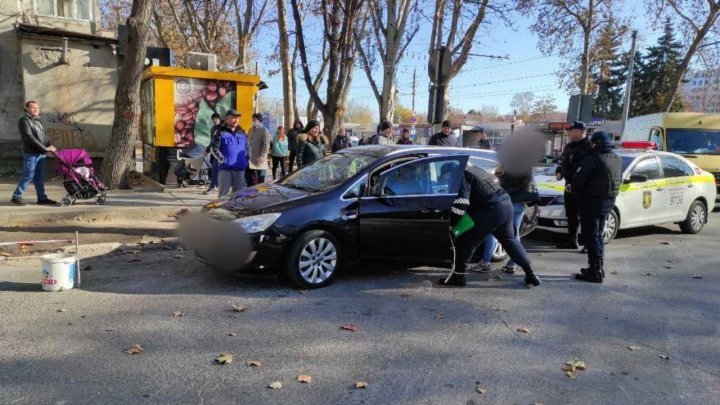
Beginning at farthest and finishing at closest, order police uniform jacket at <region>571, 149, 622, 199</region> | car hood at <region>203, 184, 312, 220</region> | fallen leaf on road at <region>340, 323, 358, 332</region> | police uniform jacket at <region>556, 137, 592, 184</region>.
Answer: police uniform jacket at <region>556, 137, 592, 184</region>
police uniform jacket at <region>571, 149, 622, 199</region>
car hood at <region>203, 184, 312, 220</region>
fallen leaf on road at <region>340, 323, 358, 332</region>

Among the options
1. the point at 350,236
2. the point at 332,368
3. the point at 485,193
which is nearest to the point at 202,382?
the point at 332,368

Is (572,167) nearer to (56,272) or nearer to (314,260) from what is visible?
(314,260)

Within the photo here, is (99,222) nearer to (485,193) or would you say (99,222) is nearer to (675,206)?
(485,193)

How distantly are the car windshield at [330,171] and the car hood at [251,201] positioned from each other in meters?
0.19

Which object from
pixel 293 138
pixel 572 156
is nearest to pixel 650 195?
pixel 572 156

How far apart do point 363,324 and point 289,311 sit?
28.3 inches

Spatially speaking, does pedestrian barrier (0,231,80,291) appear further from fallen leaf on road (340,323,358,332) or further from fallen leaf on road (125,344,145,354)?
Answer: fallen leaf on road (340,323,358,332)

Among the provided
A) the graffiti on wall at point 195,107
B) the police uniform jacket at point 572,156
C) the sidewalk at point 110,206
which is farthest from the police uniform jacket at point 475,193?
the graffiti on wall at point 195,107

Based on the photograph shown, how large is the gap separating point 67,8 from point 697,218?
15521 millimetres

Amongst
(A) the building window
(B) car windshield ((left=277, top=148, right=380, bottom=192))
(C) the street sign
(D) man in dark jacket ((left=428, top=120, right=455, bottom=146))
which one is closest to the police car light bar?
(D) man in dark jacket ((left=428, top=120, right=455, bottom=146))

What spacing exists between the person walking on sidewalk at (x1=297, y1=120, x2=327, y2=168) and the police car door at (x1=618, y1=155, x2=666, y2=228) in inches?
200

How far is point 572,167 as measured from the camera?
25.1 ft

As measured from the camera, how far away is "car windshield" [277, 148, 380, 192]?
600 centimetres

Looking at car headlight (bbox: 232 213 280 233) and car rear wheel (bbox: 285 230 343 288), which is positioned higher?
car headlight (bbox: 232 213 280 233)
